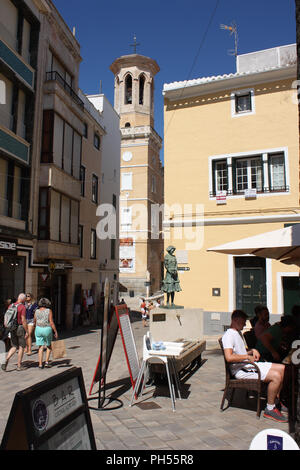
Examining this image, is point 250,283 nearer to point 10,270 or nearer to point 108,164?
point 10,270

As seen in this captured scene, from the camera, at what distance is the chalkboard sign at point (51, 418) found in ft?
7.35

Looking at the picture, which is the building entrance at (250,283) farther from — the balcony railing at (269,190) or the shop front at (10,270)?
the shop front at (10,270)

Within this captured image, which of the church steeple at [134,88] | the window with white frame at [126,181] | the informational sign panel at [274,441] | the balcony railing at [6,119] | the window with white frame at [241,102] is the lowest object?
the informational sign panel at [274,441]

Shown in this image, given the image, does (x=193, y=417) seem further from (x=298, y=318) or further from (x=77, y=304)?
(x=77, y=304)

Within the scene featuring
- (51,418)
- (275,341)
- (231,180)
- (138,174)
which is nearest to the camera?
(51,418)

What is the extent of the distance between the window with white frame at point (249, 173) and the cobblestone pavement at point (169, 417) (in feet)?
27.3

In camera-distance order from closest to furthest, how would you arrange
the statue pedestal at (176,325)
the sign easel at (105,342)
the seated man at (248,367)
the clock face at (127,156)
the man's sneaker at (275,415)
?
the man's sneaker at (275,415), the seated man at (248,367), the sign easel at (105,342), the statue pedestal at (176,325), the clock face at (127,156)

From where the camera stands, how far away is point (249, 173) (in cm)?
1539

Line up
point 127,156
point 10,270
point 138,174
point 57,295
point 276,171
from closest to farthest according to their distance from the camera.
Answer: point 276,171 → point 10,270 → point 57,295 → point 138,174 → point 127,156

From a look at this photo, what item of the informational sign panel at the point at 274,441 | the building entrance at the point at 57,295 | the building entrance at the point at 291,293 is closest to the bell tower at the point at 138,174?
the building entrance at the point at 57,295

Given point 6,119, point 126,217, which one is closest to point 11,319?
point 6,119

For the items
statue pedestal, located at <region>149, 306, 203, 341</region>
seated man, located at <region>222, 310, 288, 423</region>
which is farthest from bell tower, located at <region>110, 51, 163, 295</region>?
seated man, located at <region>222, 310, 288, 423</region>

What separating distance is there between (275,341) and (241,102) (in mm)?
11783

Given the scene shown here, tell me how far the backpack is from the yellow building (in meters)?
7.78
